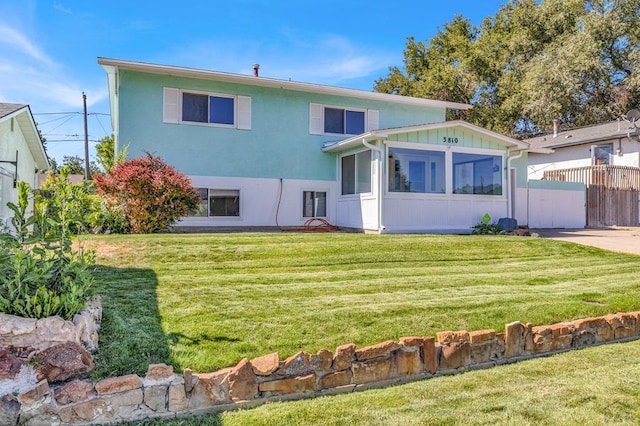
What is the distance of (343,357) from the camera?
3.36 meters

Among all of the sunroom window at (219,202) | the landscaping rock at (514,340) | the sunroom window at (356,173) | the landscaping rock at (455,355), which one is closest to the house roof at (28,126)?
the sunroom window at (219,202)

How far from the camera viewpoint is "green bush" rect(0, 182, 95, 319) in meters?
3.08

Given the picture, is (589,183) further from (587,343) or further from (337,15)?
(587,343)

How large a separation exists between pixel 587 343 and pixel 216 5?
41.7ft

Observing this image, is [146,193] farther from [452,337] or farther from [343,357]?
[452,337]

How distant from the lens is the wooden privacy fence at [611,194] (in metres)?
16.9

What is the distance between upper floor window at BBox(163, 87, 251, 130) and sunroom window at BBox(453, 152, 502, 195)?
21.3ft

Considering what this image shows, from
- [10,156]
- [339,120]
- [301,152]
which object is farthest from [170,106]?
[339,120]

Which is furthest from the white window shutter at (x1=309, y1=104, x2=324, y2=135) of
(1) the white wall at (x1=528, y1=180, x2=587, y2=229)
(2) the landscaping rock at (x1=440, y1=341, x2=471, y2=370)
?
(2) the landscaping rock at (x1=440, y1=341, x2=471, y2=370)

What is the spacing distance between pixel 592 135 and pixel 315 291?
20722mm

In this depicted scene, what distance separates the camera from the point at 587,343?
14.5 feet

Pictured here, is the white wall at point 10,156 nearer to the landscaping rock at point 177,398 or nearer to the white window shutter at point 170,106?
the white window shutter at point 170,106

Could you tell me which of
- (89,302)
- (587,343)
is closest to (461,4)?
(587,343)

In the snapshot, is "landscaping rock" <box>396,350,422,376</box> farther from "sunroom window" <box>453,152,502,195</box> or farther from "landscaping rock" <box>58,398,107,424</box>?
"sunroom window" <box>453,152,502,195</box>
